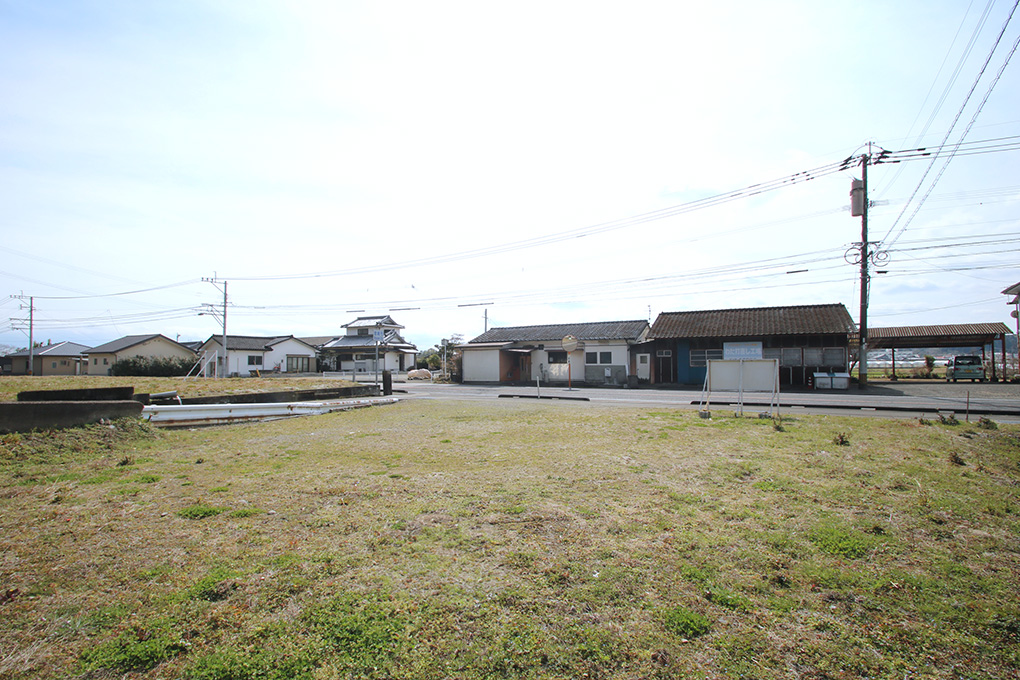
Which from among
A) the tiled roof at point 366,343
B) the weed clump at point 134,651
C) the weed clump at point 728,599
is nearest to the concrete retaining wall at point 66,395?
the weed clump at point 134,651

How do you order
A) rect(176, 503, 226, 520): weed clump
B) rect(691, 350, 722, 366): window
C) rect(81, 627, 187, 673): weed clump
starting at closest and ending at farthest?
rect(81, 627, 187, 673): weed clump, rect(176, 503, 226, 520): weed clump, rect(691, 350, 722, 366): window

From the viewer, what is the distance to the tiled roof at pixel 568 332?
31.1 m

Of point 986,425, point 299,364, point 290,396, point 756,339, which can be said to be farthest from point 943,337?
point 299,364

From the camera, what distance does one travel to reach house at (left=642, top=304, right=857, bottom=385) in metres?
25.3

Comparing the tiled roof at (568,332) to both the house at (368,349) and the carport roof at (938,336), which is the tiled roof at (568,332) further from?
the house at (368,349)

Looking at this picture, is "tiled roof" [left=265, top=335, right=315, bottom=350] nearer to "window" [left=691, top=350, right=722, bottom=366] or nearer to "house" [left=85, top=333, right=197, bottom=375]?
"house" [left=85, top=333, right=197, bottom=375]

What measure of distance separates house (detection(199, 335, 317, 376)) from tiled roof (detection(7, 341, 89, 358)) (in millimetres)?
12007

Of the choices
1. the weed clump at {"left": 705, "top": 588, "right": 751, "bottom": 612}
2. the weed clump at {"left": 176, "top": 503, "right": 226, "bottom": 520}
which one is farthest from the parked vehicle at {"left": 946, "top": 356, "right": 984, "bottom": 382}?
the weed clump at {"left": 176, "top": 503, "right": 226, "bottom": 520}

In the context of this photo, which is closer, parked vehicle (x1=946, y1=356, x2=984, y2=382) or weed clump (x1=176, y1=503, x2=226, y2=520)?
weed clump (x1=176, y1=503, x2=226, y2=520)

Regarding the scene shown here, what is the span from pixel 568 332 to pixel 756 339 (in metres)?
11.6

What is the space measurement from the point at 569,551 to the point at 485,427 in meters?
6.73

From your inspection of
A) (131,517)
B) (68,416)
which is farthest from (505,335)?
(131,517)

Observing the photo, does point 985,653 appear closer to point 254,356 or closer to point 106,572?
point 106,572

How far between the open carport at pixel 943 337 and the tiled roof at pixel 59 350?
66.9 metres
